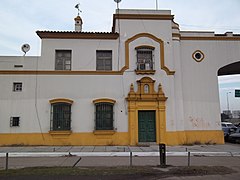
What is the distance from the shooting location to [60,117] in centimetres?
1725

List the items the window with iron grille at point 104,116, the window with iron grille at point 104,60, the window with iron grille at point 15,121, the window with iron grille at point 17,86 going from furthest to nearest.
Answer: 1. the window with iron grille at point 104,60
2. the window with iron grille at point 17,86
3. the window with iron grille at point 104,116
4. the window with iron grille at point 15,121

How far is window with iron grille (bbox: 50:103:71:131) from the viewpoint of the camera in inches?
677

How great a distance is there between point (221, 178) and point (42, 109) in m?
12.8

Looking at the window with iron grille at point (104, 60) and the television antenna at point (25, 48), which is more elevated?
the television antenna at point (25, 48)

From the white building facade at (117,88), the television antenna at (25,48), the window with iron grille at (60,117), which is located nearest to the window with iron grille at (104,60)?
the white building facade at (117,88)

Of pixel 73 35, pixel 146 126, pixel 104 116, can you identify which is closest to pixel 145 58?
pixel 146 126

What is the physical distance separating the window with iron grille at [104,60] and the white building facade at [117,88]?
0.07 meters

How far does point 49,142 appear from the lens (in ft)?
55.7

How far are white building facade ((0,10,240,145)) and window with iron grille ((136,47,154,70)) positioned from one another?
74 millimetres

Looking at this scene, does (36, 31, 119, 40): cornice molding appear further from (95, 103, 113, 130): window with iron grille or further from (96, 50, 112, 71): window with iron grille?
(95, 103, 113, 130): window with iron grille

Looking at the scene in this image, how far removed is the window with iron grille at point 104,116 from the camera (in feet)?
57.0

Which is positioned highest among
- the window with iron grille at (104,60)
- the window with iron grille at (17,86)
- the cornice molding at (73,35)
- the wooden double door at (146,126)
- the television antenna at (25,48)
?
the cornice molding at (73,35)

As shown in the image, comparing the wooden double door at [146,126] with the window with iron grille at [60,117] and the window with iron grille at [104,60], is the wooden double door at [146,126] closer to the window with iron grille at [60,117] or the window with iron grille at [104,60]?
the window with iron grille at [104,60]

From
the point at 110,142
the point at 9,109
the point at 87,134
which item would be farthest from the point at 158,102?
the point at 9,109
